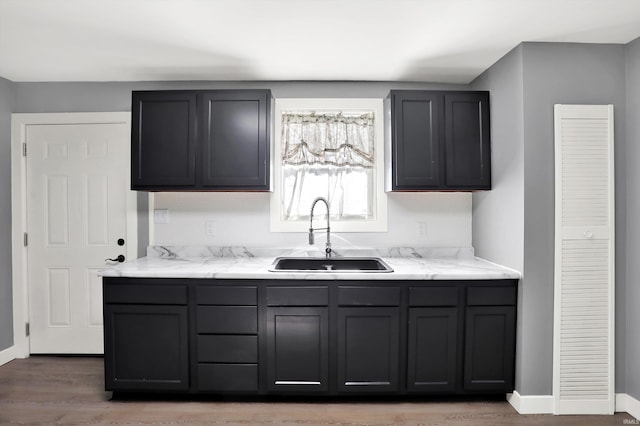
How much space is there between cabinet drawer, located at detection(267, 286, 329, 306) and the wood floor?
690 millimetres

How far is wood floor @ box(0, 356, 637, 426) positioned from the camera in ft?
7.68

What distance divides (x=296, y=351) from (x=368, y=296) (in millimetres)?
609

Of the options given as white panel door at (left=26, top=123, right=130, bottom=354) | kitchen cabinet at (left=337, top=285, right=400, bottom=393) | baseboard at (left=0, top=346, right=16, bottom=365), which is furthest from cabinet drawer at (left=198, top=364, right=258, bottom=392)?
baseboard at (left=0, top=346, right=16, bottom=365)

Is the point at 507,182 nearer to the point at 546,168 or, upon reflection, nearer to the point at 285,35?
the point at 546,168

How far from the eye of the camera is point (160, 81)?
3.17 meters

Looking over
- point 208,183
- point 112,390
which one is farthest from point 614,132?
point 112,390

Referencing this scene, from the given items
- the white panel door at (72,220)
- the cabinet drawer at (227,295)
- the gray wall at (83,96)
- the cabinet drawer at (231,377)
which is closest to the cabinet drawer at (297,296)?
the cabinet drawer at (227,295)

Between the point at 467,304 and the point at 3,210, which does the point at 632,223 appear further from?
the point at 3,210

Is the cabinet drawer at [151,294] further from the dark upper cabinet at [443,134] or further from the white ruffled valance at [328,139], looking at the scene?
the dark upper cabinet at [443,134]

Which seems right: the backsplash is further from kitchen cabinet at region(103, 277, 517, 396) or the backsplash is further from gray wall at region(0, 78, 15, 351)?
gray wall at region(0, 78, 15, 351)

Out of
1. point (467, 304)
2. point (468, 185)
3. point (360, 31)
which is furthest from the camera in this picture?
point (468, 185)

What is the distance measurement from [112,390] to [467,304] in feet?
8.06

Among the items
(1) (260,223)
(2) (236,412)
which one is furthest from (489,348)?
(1) (260,223)

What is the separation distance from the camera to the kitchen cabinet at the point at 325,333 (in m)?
2.49
